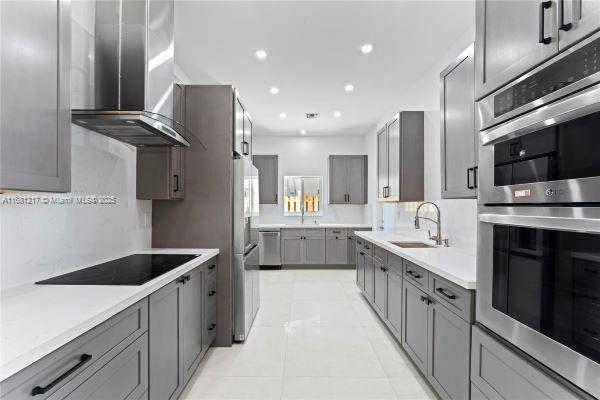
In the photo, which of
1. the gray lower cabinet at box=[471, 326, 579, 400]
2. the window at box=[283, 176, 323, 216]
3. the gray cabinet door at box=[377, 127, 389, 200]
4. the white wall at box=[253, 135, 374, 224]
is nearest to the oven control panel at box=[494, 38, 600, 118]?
the gray lower cabinet at box=[471, 326, 579, 400]

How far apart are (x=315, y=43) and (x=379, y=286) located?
267 centimetres

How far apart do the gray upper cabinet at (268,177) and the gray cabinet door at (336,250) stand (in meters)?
1.56

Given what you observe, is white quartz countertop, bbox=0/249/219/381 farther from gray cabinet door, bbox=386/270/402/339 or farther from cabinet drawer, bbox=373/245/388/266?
cabinet drawer, bbox=373/245/388/266

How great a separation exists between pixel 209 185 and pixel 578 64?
8.48ft

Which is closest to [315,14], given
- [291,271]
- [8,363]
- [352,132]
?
[8,363]

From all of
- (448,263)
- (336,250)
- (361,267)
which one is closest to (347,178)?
(336,250)

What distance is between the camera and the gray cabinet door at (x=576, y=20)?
0.90m

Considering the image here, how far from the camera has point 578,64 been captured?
966mm

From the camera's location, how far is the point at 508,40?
1.27 m

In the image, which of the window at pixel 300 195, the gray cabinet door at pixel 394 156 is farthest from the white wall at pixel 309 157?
the gray cabinet door at pixel 394 156

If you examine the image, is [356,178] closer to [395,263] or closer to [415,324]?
[395,263]

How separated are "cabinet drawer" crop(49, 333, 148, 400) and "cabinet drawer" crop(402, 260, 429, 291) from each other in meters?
1.77

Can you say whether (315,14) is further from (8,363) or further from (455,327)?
(8,363)

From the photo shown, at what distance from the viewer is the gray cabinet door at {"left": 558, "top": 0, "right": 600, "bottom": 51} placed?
90 cm
